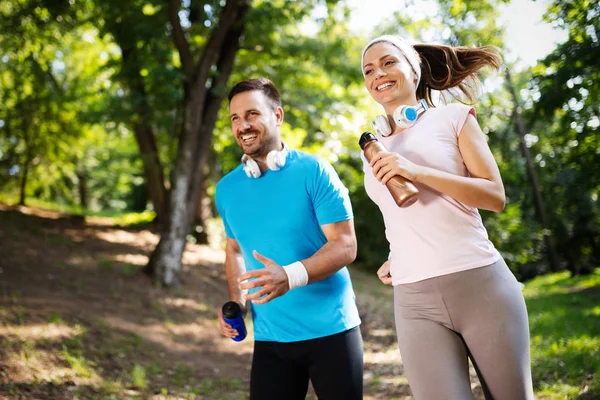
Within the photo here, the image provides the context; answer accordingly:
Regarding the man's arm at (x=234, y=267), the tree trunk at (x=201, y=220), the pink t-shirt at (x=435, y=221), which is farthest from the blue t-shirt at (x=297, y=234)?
the tree trunk at (x=201, y=220)

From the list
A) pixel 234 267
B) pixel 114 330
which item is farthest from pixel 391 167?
pixel 114 330

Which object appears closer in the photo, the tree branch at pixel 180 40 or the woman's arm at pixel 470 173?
the woman's arm at pixel 470 173

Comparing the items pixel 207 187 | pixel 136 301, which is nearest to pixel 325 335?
pixel 136 301

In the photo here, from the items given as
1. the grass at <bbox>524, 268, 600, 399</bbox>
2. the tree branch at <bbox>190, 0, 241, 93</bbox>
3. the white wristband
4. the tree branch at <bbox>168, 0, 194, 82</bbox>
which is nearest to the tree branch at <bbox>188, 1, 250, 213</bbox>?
the tree branch at <bbox>190, 0, 241, 93</bbox>

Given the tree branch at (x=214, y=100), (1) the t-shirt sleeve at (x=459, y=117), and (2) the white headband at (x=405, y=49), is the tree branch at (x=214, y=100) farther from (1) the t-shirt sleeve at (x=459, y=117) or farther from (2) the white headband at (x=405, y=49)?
(1) the t-shirt sleeve at (x=459, y=117)

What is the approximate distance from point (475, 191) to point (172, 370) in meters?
6.12

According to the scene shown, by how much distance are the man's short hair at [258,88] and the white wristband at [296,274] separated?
3.27 ft

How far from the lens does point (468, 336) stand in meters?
2.25

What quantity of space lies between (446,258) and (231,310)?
126 cm

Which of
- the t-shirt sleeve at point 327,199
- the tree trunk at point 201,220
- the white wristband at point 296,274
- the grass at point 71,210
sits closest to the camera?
the white wristband at point 296,274

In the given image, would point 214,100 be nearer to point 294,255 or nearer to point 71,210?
point 294,255

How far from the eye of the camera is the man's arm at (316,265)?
8.43 ft

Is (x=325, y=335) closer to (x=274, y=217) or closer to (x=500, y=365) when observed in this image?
(x=274, y=217)

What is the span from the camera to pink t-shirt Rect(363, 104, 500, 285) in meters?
2.30
